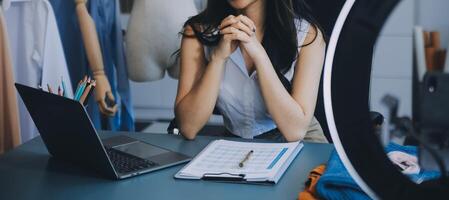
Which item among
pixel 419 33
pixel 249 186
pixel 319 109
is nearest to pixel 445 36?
pixel 419 33

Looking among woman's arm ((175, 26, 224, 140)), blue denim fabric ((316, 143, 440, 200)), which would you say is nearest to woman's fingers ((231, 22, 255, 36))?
woman's arm ((175, 26, 224, 140))

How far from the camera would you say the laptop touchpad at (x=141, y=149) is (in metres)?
1.16

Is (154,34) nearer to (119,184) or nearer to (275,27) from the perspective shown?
(275,27)

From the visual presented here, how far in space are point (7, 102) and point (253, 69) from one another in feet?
2.56

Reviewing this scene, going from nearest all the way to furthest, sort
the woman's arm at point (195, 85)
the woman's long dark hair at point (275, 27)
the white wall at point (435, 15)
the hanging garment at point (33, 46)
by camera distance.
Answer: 1. the white wall at point (435, 15)
2. the woman's arm at point (195, 85)
3. the woman's long dark hair at point (275, 27)
4. the hanging garment at point (33, 46)

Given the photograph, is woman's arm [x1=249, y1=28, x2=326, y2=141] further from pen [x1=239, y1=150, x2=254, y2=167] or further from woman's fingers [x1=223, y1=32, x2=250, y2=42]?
pen [x1=239, y1=150, x2=254, y2=167]

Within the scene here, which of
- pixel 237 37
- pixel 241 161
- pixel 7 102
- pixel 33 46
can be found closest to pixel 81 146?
pixel 241 161

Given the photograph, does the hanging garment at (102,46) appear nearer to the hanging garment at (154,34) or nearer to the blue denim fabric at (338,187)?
the hanging garment at (154,34)

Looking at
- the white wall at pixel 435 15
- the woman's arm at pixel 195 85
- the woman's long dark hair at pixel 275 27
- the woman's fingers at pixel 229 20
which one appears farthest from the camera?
the woman's long dark hair at pixel 275 27

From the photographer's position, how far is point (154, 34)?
2041 millimetres

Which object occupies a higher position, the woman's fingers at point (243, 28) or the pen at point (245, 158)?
the woman's fingers at point (243, 28)

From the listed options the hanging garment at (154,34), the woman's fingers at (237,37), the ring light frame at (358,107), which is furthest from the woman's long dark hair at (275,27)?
the ring light frame at (358,107)

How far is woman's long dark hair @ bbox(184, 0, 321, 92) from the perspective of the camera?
1.66m

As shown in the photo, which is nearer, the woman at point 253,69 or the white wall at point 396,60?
the white wall at point 396,60
